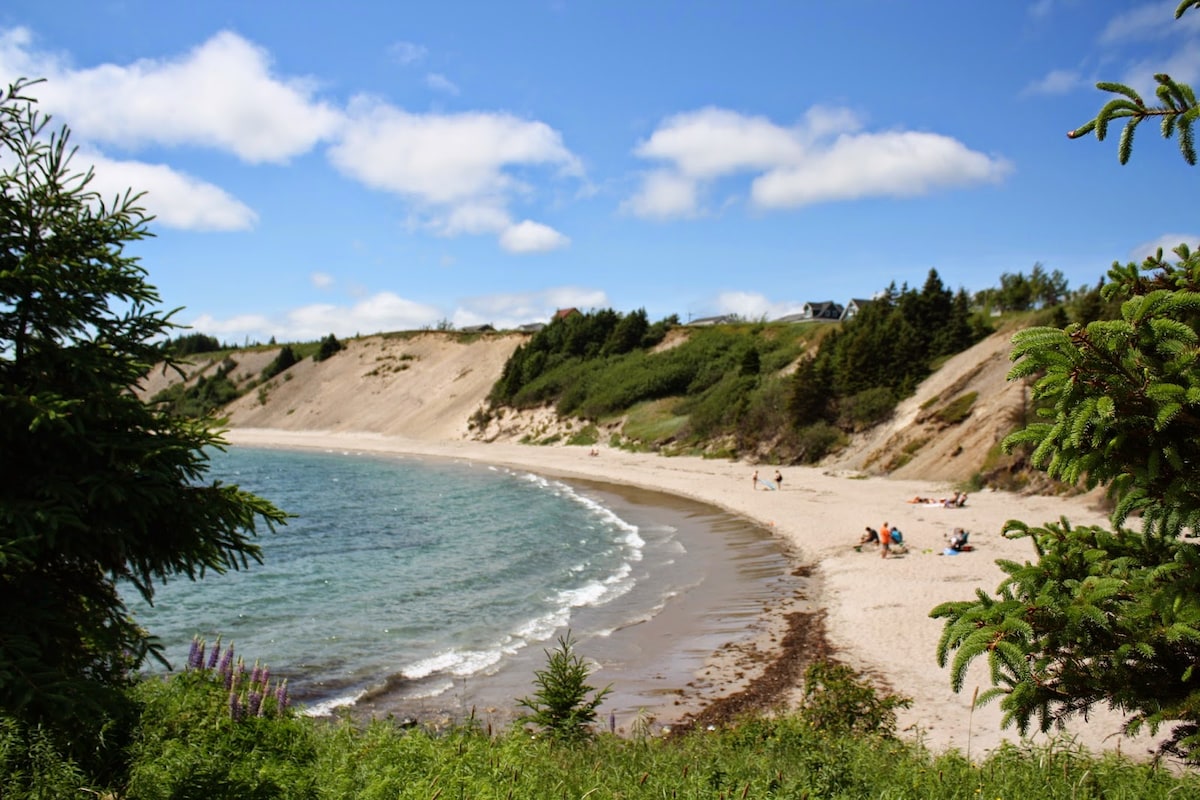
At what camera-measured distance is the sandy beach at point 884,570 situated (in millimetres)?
10914

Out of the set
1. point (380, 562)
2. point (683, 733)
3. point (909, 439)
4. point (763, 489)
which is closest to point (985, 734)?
point (683, 733)

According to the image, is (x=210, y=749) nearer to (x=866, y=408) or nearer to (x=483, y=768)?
(x=483, y=768)

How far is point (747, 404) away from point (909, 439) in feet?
47.9

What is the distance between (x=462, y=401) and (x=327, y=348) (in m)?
36.7

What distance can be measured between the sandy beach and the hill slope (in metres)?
2.52

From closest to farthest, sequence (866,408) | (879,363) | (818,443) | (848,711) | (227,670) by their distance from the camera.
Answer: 1. (227,670)
2. (848,711)
3. (866,408)
4. (818,443)
5. (879,363)

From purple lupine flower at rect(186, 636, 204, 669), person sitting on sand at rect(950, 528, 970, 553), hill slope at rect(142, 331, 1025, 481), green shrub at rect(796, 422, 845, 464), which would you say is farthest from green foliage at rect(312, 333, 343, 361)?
purple lupine flower at rect(186, 636, 204, 669)

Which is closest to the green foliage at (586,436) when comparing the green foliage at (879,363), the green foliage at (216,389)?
the green foliage at (879,363)

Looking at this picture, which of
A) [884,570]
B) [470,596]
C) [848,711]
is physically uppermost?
[848,711]

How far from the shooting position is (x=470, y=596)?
2036 cm

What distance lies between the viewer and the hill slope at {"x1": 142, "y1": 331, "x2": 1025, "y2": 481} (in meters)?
37.2

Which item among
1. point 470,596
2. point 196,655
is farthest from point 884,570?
point 196,655

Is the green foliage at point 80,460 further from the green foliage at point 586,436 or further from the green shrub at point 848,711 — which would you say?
the green foliage at point 586,436

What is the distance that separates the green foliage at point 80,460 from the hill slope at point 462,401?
30525mm
